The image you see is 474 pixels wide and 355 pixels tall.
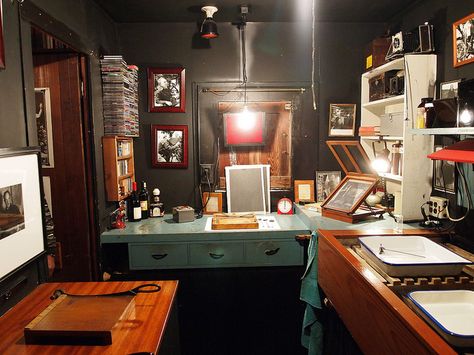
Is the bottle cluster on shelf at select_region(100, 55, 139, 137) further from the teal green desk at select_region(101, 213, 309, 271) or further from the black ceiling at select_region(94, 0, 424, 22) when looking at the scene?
the teal green desk at select_region(101, 213, 309, 271)

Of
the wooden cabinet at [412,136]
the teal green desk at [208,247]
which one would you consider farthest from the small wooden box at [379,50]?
the teal green desk at [208,247]

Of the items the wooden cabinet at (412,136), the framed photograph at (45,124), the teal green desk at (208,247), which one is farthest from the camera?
the teal green desk at (208,247)

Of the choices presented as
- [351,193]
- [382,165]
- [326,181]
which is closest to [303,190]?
[326,181]

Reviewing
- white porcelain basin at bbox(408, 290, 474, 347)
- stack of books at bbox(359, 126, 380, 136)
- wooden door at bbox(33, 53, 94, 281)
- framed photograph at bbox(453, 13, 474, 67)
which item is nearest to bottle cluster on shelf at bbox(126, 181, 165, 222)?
wooden door at bbox(33, 53, 94, 281)

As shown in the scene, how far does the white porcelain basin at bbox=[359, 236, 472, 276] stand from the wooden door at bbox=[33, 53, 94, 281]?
189 cm

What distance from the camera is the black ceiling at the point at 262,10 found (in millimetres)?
2748

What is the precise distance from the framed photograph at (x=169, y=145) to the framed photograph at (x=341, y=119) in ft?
4.33

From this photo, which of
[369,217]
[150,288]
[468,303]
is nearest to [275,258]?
[369,217]

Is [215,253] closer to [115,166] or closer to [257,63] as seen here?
[115,166]

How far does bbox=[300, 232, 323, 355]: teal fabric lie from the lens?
2229 mm

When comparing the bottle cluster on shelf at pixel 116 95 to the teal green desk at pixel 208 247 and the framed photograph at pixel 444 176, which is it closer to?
the teal green desk at pixel 208 247

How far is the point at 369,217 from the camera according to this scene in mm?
2729

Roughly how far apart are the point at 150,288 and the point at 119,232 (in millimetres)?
1263

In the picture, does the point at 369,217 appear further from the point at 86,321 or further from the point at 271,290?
the point at 86,321
